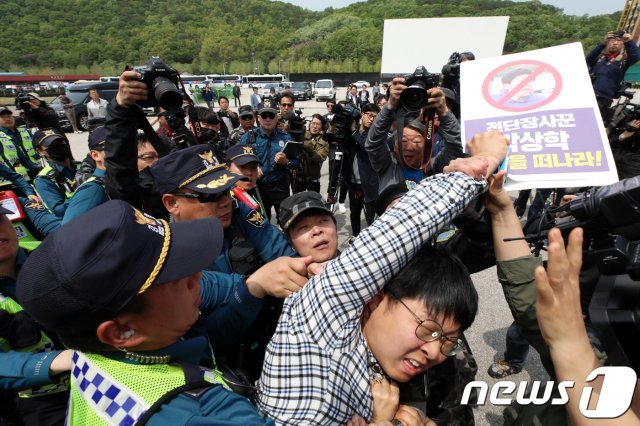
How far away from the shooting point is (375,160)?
8.84 ft

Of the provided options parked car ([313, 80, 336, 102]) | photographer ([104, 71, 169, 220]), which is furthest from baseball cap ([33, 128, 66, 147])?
parked car ([313, 80, 336, 102])

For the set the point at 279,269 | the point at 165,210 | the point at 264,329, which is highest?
the point at 279,269

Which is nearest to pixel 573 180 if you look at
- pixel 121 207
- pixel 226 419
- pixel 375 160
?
Answer: pixel 226 419

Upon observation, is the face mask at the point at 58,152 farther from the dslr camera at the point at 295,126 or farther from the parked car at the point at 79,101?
the parked car at the point at 79,101

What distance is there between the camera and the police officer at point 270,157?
4.35 meters

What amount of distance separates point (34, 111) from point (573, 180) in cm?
673

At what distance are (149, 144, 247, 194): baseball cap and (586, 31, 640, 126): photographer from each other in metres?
5.48

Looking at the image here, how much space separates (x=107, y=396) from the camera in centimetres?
Answer: 73

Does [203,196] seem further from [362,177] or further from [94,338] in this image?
[362,177]

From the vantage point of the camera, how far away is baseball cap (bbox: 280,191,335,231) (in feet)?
5.38

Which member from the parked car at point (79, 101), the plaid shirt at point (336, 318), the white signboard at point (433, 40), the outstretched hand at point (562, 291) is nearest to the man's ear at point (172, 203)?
the plaid shirt at point (336, 318)

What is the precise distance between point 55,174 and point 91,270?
366cm

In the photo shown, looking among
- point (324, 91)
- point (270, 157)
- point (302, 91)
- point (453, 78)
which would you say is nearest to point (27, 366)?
point (270, 157)

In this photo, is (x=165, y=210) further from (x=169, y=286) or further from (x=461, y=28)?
(x=461, y=28)
